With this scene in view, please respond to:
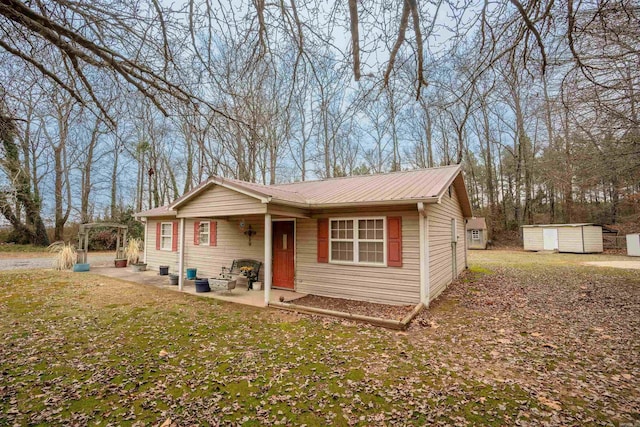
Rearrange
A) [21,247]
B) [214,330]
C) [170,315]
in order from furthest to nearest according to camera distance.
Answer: [21,247]
[170,315]
[214,330]

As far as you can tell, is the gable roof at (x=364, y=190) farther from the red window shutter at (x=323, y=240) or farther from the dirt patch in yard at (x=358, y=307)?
the dirt patch in yard at (x=358, y=307)

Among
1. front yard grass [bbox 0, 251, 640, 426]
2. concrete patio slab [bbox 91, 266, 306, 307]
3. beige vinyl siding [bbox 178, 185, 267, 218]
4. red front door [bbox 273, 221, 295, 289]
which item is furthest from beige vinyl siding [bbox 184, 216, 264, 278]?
front yard grass [bbox 0, 251, 640, 426]

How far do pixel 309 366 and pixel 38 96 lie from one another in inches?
233

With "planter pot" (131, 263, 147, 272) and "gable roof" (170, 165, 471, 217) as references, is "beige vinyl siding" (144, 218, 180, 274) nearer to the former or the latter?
"planter pot" (131, 263, 147, 272)

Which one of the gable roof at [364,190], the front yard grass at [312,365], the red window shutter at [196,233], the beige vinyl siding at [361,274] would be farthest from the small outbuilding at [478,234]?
the red window shutter at [196,233]

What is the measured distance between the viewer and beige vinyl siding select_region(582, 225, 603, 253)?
1950 cm

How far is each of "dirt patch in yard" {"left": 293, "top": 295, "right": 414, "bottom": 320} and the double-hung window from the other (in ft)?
3.38

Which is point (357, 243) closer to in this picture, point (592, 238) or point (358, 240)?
point (358, 240)

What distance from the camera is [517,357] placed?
451 cm

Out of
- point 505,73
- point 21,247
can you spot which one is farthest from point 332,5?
point 21,247

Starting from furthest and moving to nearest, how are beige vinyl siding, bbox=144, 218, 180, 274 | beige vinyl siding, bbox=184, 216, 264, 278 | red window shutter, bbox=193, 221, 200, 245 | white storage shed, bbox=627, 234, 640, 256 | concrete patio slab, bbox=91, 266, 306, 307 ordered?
white storage shed, bbox=627, 234, 640, 256
beige vinyl siding, bbox=144, 218, 180, 274
red window shutter, bbox=193, 221, 200, 245
beige vinyl siding, bbox=184, 216, 264, 278
concrete patio slab, bbox=91, 266, 306, 307

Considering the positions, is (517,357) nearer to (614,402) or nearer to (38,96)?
(614,402)

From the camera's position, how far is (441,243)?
28.9 ft

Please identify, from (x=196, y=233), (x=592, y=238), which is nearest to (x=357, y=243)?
(x=196, y=233)
